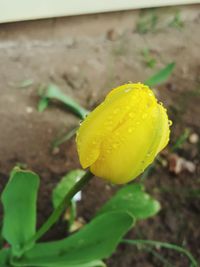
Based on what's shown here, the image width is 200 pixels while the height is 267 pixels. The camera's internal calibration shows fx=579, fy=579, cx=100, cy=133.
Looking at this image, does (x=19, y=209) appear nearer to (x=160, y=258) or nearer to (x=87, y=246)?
(x=87, y=246)

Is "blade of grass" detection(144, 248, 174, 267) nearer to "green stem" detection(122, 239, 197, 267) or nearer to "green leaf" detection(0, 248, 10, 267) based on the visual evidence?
"green stem" detection(122, 239, 197, 267)

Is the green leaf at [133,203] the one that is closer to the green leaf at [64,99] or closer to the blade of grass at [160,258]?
the blade of grass at [160,258]

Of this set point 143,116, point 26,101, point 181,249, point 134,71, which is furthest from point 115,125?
point 134,71

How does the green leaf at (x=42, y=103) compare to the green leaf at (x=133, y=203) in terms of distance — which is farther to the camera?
the green leaf at (x=42, y=103)

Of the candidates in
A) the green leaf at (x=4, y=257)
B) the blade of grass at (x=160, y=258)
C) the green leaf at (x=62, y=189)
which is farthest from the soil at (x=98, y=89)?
the green leaf at (x=4, y=257)

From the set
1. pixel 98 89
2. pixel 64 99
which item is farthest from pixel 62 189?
pixel 98 89

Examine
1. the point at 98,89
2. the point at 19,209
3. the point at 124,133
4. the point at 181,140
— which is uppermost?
the point at 124,133
